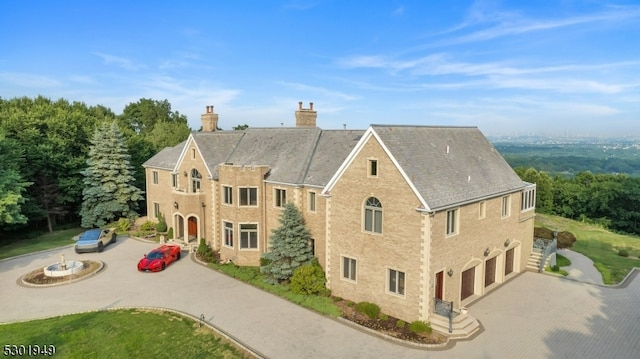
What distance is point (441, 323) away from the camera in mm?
19094

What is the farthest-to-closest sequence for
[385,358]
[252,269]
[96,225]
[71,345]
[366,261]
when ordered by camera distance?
[96,225], [252,269], [366,261], [71,345], [385,358]

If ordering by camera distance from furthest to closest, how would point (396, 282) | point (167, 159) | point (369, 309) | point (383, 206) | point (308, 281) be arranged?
point (167, 159) → point (308, 281) → point (383, 206) → point (369, 309) → point (396, 282)

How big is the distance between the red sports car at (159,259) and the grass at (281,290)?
3.04 meters

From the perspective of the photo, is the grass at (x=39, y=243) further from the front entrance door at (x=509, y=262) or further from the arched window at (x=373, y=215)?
the front entrance door at (x=509, y=262)

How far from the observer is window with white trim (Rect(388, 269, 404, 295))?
792 inches

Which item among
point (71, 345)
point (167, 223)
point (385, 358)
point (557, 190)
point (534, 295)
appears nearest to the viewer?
point (385, 358)

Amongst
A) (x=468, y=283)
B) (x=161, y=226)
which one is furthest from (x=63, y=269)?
(x=468, y=283)

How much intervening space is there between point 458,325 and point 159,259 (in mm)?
19533

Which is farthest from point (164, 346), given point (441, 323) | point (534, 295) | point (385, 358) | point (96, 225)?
point (96, 225)

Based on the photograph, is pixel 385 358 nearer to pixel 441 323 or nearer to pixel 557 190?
pixel 441 323

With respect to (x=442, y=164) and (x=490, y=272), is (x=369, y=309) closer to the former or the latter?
(x=442, y=164)

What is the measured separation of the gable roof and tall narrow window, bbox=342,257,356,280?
13.0 ft

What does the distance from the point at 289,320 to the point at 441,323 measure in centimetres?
719

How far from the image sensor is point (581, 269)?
28828mm
